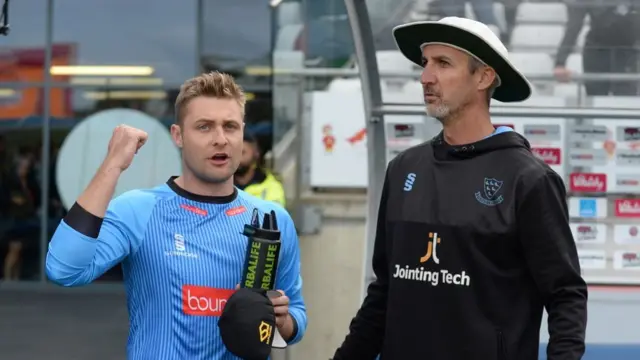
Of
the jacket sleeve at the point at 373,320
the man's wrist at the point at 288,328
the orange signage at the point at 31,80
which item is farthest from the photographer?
the orange signage at the point at 31,80

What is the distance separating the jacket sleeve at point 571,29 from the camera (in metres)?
4.74

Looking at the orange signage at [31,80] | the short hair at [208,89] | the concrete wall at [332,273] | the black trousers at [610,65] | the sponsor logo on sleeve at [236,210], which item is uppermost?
the orange signage at [31,80]

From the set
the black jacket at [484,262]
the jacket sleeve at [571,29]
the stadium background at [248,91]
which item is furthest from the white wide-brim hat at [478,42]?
the jacket sleeve at [571,29]

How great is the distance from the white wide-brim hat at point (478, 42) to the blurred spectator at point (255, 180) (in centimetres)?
372

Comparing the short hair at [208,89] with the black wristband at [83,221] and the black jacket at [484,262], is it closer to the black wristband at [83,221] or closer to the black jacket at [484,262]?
the black wristband at [83,221]

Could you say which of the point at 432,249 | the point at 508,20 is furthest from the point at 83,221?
the point at 508,20

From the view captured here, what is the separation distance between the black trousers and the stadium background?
5cm

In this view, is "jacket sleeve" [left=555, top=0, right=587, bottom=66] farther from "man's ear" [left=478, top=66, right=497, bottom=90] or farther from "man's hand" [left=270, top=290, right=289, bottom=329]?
"man's hand" [left=270, top=290, right=289, bottom=329]

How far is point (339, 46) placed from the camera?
650 centimetres

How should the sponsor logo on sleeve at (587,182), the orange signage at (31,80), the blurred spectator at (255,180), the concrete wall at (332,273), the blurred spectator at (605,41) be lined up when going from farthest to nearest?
the orange signage at (31,80), the blurred spectator at (255,180), the concrete wall at (332,273), the sponsor logo on sleeve at (587,182), the blurred spectator at (605,41)

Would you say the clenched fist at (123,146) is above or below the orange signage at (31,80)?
below

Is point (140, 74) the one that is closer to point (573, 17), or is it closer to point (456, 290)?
point (573, 17)

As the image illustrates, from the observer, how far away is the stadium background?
4.77m

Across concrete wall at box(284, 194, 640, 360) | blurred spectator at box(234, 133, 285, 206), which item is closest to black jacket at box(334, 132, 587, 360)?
concrete wall at box(284, 194, 640, 360)
